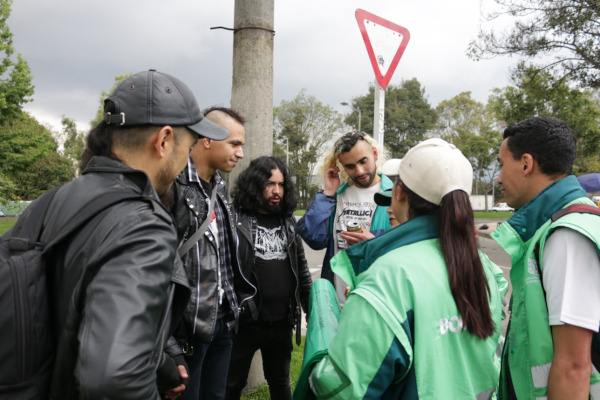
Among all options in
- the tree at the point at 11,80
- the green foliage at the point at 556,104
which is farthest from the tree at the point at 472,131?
the tree at the point at 11,80

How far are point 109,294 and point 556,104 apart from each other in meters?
16.0

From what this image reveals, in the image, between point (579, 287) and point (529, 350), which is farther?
point (529, 350)

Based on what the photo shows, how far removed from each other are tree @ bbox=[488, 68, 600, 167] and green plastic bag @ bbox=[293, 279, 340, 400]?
40.0 feet

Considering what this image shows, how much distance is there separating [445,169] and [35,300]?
126 centimetres

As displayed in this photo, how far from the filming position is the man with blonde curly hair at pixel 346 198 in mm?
3084

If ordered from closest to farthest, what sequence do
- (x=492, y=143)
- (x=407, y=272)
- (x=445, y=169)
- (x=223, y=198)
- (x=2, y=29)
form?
(x=407, y=272)
(x=445, y=169)
(x=223, y=198)
(x=2, y=29)
(x=492, y=143)

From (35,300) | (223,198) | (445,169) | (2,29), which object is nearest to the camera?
(35,300)

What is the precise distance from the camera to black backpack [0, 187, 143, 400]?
1070mm

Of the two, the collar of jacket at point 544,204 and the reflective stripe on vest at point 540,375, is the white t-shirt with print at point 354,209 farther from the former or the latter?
the reflective stripe on vest at point 540,375

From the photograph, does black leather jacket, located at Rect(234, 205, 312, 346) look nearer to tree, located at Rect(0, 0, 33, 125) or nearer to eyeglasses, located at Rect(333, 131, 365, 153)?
eyeglasses, located at Rect(333, 131, 365, 153)

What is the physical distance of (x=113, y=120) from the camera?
4.56 feet

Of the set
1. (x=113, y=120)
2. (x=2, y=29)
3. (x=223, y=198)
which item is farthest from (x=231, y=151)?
(x=2, y=29)

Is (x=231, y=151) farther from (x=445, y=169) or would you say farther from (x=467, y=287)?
(x=467, y=287)

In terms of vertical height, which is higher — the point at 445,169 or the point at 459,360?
the point at 445,169
